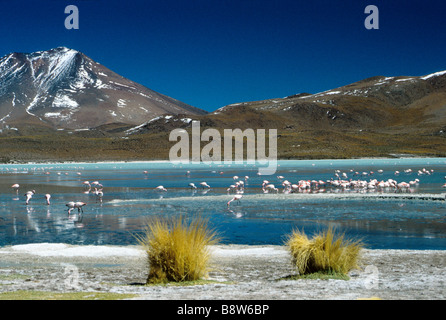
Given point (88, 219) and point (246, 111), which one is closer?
point (88, 219)

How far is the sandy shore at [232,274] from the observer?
7160 mm

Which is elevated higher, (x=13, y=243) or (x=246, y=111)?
(x=246, y=111)

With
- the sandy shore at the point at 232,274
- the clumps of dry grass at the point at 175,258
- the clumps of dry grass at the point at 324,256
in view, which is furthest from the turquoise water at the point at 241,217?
the clumps of dry grass at the point at 175,258

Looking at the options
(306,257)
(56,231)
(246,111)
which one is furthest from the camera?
(246,111)

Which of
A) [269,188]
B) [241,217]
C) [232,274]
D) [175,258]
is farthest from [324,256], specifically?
[269,188]

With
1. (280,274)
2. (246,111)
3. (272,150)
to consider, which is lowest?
(280,274)

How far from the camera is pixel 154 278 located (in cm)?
837

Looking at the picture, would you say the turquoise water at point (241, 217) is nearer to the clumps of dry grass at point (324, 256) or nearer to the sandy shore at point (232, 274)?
the sandy shore at point (232, 274)

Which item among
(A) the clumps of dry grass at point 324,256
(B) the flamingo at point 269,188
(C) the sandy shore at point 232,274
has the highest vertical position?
(B) the flamingo at point 269,188

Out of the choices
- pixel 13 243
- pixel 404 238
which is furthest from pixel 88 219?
pixel 404 238

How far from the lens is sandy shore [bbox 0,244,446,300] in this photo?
282 inches

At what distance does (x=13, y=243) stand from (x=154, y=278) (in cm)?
660
